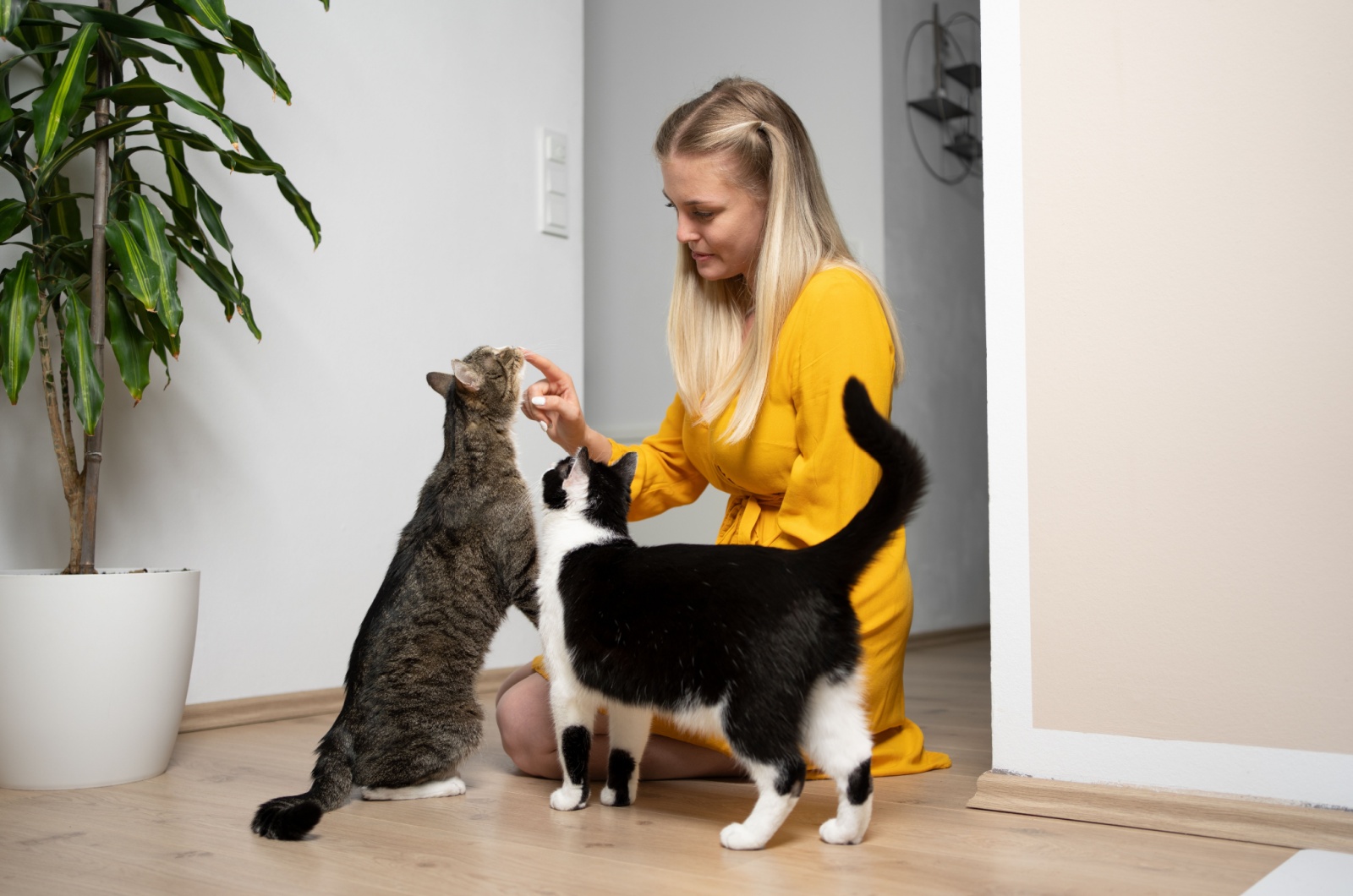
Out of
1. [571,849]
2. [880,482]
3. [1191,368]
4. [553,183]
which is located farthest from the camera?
[553,183]

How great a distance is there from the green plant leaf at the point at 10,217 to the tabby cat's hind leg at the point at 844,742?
159cm

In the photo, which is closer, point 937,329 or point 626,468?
point 626,468

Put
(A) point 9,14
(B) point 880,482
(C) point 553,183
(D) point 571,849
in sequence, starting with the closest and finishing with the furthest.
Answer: (B) point 880,482 → (D) point 571,849 → (A) point 9,14 → (C) point 553,183

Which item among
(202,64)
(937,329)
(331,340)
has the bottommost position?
(331,340)

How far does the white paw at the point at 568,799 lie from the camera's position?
159 centimetres

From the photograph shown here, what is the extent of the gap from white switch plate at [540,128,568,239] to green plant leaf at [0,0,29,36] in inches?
70.4

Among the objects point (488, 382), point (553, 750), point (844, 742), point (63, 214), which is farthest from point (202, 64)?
point (844, 742)

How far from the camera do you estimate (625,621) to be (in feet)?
4.57

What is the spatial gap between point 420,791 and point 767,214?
113 centimetres

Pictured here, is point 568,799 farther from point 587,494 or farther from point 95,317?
point 95,317

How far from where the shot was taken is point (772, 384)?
181cm

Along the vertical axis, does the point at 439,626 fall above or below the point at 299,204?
below

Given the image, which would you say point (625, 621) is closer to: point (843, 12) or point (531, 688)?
point (531, 688)

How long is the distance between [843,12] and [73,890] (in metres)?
3.50
